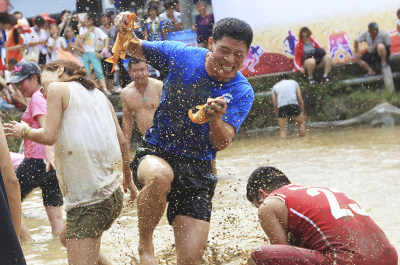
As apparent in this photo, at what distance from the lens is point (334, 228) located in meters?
3.65

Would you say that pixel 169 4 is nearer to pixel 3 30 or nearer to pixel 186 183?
pixel 3 30

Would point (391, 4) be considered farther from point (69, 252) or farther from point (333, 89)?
point (69, 252)

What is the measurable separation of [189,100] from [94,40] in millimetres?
8720

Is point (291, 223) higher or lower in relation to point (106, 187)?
lower

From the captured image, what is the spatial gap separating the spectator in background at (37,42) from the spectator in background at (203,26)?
3248mm

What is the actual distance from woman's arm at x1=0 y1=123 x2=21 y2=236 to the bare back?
13.2 ft

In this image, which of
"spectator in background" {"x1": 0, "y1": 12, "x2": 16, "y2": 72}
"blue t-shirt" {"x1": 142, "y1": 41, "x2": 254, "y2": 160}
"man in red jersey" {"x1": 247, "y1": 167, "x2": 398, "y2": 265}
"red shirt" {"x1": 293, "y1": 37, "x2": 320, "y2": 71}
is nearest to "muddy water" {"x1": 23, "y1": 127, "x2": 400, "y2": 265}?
"man in red jersey" {"x1": 247, "y1": 167, "x2": 398, "y2": 265}

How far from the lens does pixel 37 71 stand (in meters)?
5.92

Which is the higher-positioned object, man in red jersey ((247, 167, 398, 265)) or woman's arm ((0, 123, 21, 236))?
woman's arm ((0, 123, 21, 236))

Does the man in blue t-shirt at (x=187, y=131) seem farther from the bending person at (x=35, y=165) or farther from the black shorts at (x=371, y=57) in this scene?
the black shorts at (x=371, y=57)

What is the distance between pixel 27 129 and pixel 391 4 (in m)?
11.2

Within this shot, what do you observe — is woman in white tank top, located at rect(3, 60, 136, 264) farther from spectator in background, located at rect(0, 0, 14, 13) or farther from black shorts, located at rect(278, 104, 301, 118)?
spectator in background, located at rect(0, 0, 14, 13)

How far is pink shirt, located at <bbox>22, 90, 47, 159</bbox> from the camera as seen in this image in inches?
208

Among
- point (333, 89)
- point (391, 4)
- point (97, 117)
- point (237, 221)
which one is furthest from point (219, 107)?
point (391, 4)
